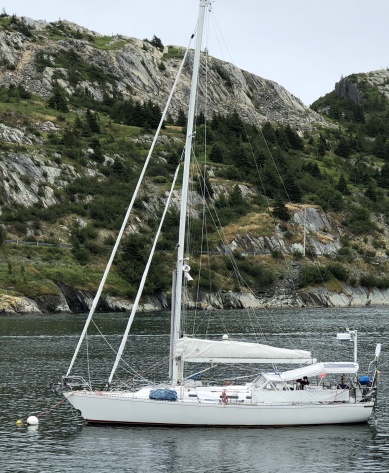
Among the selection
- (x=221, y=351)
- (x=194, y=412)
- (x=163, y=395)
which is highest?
(x=221, y=351)

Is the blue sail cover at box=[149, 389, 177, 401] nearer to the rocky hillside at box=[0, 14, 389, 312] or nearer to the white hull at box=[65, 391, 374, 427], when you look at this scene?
the white hull at box=[65, 391, 374, 427]

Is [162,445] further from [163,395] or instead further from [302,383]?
[302,383]

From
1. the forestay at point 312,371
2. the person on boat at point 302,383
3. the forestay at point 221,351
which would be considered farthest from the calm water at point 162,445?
the forestay at point 221,351

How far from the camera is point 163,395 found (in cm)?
4288

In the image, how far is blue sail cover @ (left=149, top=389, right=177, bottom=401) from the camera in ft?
141

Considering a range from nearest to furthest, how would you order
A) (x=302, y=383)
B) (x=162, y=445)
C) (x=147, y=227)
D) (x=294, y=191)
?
(x=162, y=445)
(x=302, y=383)
(x=147, y=227)
(x=294, y=191)

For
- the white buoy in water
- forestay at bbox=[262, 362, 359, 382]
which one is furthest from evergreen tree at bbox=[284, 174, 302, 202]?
the white buoy in water

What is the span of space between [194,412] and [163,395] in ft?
5.70

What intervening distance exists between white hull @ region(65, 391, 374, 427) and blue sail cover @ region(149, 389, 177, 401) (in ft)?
0.66

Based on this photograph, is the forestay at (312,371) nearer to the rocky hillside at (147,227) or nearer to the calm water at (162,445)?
the calm water at (162,445)

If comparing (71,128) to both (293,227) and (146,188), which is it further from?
(293,227)

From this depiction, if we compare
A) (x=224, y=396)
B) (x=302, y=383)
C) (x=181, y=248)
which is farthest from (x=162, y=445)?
(x=181, y=248)

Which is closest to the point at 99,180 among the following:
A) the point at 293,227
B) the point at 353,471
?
the point at 293,227

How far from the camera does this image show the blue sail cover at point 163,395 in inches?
1689
